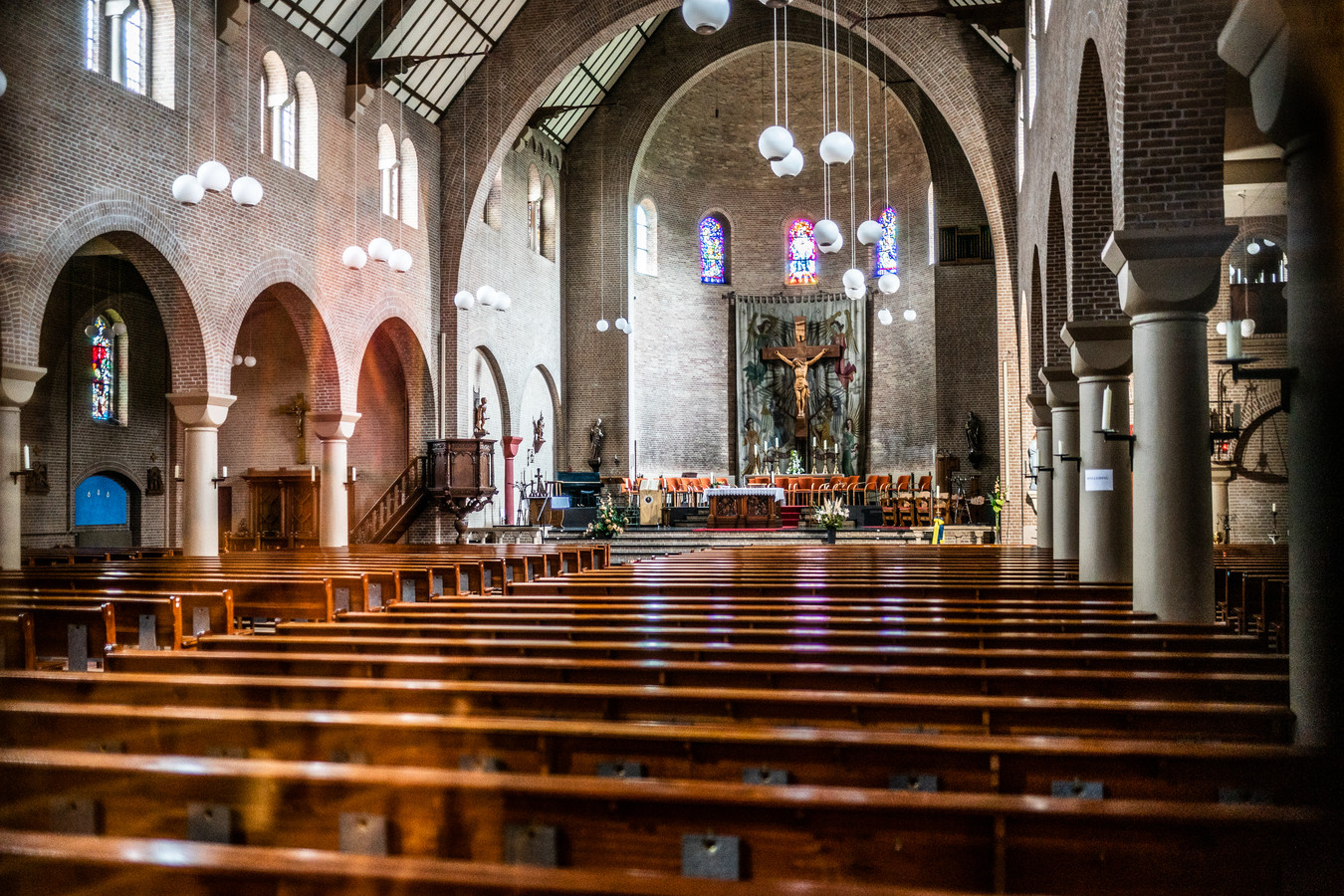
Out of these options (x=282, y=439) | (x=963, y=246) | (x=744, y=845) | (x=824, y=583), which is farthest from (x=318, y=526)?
(x=744, y=845)

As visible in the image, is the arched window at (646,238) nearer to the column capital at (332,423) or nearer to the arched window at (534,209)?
the arched window at (534,209)

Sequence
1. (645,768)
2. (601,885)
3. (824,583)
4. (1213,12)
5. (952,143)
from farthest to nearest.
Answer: (952,143)
(824,583)
(1213,12)
(645,768)
(601,885)

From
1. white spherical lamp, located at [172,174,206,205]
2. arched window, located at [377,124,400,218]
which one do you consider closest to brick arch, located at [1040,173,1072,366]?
white spherical lamp, located at [172,174,206,205]

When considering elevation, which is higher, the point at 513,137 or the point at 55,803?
the point at 513,137

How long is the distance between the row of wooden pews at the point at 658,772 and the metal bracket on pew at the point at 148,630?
2.29 metres

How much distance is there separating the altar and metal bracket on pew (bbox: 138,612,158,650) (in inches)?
612

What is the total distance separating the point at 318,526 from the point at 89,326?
18.7 ft

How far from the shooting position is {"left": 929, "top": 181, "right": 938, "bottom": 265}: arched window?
25.2 m

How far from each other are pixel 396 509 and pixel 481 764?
1756cm

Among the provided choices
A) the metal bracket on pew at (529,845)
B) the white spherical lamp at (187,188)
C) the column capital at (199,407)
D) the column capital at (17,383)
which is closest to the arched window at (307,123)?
the column capital at (199,407)

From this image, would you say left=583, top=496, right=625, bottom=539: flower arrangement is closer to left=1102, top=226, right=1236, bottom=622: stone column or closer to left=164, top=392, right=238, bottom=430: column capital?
left=164, top=392, right=238, bottom=430: column capital

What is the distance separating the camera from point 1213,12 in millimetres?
6906

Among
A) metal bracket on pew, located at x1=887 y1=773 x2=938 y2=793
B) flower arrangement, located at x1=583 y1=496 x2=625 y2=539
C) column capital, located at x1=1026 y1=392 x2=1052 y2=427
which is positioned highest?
column capital, located at x1=1026 y1=392 x2=1052 y2=427

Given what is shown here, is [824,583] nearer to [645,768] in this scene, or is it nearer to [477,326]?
[645,768]
